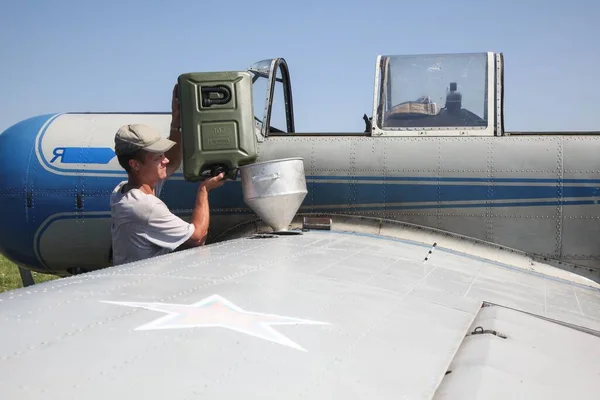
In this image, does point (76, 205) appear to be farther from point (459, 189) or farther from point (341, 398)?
point (341, 398)

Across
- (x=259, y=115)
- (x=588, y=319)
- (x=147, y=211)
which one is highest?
(x=259, y=115)

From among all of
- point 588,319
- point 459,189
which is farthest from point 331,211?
point 588,319

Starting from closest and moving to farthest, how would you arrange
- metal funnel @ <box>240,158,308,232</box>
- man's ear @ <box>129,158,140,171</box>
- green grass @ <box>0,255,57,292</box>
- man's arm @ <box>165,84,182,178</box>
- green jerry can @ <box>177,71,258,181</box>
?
man's ear @ <box>129,158,140,171</box> → metal funnel @ <box>240,158,308,232</box> → green jerry can @ <box>177,71,258,181</box> → man's arm @ <box>165,84,182,178</box> → green grass @ <box>0,255,57,292</box>

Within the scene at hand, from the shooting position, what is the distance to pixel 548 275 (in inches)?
191

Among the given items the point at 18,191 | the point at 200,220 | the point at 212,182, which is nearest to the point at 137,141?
the point at 200,220

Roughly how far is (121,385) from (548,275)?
166 inches

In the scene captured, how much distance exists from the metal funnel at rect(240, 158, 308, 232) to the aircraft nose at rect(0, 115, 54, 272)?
2435mm

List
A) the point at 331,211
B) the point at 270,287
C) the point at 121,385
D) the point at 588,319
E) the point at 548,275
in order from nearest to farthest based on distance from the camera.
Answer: the point at 121,385 < the point at 270,287 < the point at 588,319 < the point at 548,275 < the point at 331,211

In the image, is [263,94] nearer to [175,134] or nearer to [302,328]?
[175,134]

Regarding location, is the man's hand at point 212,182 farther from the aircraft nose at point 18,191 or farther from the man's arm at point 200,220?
the aircraft nose at point 18,191

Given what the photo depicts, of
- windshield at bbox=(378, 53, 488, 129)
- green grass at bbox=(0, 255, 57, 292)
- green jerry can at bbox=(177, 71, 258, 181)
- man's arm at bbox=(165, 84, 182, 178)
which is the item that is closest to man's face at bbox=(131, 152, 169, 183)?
green jerry can at bbox=(177, 71, 258, 181)

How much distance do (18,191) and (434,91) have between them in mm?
4146

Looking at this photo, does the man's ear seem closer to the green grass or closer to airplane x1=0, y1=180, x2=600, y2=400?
airplane x1=0, y1=180, x2=600, y2=400

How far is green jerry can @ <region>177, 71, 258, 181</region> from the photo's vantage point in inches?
191
